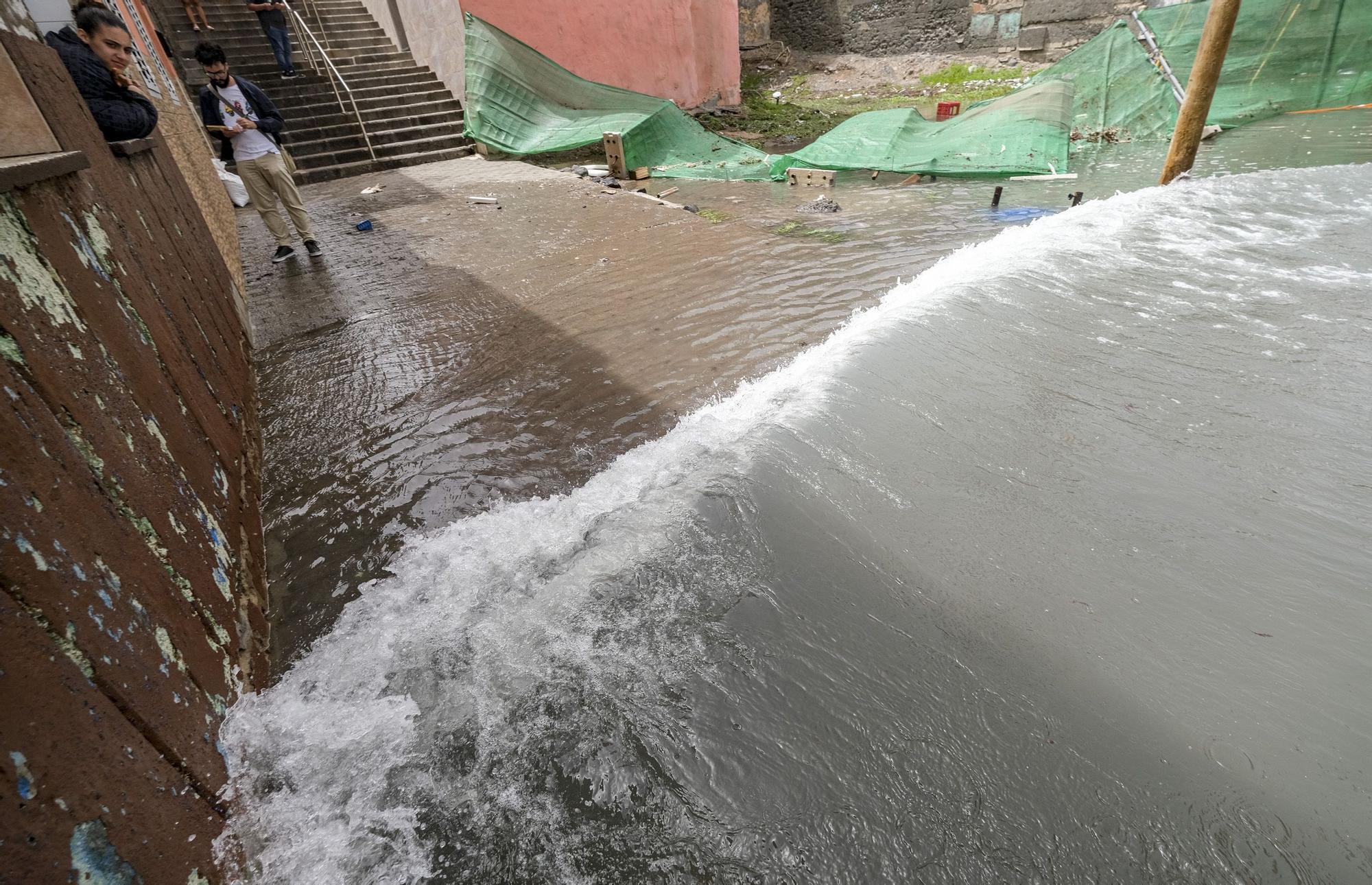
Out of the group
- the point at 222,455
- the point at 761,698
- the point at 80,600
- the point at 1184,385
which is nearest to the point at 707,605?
the point at 761,698

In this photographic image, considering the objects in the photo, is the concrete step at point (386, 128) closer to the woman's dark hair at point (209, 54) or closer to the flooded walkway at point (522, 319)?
the flooded walkway at point (522, 319)

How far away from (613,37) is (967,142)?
6.94 meters

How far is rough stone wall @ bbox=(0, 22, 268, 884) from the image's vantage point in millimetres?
1034

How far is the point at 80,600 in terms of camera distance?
118cm

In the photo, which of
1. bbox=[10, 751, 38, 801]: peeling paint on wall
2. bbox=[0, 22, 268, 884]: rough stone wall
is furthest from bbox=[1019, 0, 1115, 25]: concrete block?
bbox=[10, 751, 38, 801]: peeling paint on wall

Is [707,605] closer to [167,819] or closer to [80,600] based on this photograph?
[167,819]

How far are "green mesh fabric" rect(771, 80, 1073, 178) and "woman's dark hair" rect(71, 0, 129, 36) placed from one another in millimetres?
6949

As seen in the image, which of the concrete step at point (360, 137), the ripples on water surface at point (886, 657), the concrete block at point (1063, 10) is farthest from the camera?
the concrete block at point (1063, 10)

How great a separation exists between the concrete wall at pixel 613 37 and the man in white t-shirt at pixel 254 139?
19.0ft

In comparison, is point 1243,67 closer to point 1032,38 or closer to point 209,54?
point 1032,38

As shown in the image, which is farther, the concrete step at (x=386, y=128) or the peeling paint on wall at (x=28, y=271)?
the concrete step at (x=386, y=128)

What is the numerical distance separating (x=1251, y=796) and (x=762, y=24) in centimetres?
2234

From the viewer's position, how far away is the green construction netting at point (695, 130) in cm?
800

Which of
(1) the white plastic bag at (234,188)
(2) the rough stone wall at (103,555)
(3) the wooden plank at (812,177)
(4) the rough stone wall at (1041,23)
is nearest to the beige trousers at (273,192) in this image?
(1) the white plastic bag at (234,188)
